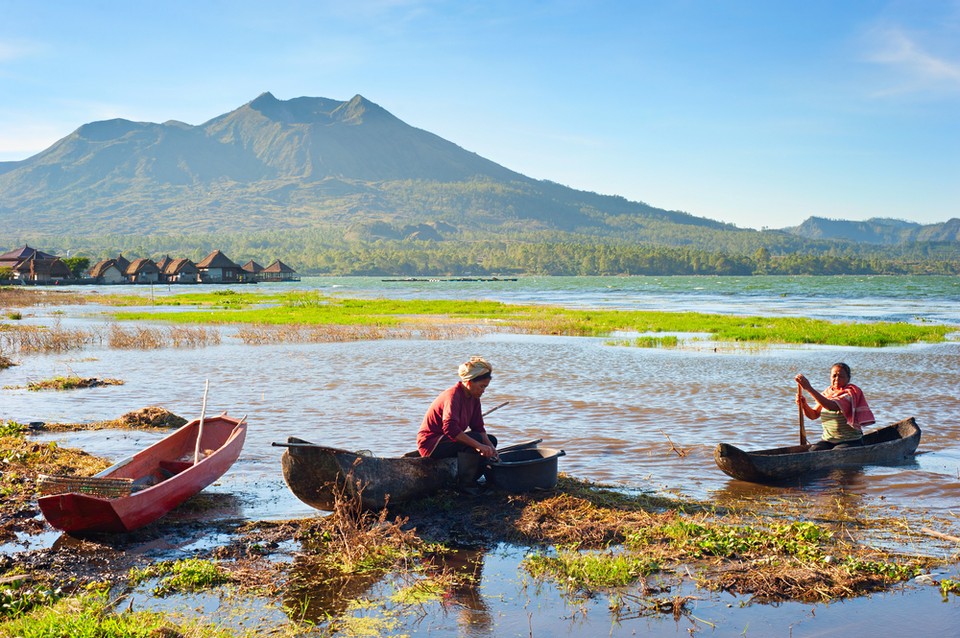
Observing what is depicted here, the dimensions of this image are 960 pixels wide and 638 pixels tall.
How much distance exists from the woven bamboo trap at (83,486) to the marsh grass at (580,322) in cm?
2389

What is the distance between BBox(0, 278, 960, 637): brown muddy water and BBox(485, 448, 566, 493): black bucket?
1.18 meters

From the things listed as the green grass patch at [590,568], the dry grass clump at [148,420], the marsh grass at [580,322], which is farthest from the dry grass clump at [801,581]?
the marsh grass at [580,322]

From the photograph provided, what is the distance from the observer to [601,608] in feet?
22.3

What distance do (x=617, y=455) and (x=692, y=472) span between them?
1463mm

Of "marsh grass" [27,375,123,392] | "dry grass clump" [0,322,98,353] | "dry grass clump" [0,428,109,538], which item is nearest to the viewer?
"dry grass clump" [0,428,109,538]

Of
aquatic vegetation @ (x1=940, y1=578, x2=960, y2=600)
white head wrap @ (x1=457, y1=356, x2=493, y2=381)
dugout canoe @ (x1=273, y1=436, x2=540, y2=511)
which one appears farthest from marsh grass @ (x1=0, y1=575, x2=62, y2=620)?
aquatic vegetation @ (x1=940, y1=578, x2=960, y2=600)

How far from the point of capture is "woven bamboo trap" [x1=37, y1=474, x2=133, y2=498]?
25.5ft

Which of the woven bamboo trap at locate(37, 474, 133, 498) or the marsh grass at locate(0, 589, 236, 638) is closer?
the marsh grass at locate(0, 589, 236, 638)

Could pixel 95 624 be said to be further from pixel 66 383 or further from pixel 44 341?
pixel 44 341

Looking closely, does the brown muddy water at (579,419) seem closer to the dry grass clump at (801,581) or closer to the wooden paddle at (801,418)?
the dry grass clump at (801,581)

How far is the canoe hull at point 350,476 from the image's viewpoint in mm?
8359

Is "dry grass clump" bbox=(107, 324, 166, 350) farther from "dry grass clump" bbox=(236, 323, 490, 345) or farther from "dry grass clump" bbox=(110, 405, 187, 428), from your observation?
"dry grass clump" bbox=(110, 405, 187, 428)

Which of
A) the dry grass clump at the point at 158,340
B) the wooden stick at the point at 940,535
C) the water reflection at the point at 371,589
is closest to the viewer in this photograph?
the water reflection at the point at 371,589

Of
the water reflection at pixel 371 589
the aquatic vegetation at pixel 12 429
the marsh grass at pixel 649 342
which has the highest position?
the marsh grass at pixel 649 342
